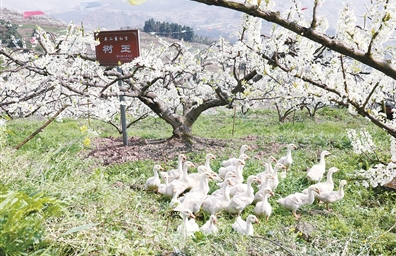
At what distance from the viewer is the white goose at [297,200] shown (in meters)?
5.25

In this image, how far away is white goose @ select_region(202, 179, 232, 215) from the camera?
16.9 ft

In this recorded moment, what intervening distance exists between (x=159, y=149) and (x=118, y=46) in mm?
2400

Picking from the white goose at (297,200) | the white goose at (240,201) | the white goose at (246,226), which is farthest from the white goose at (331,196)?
the white goose at (246,226)

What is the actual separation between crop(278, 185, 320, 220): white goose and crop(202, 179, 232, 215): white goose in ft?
2.86

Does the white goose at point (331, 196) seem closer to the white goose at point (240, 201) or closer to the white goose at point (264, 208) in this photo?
the white goose at point (264, 208)

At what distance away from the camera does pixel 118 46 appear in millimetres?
7445

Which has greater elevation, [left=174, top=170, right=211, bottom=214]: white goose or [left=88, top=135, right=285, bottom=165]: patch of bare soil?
[left=174, top=170, right=211, bottom=214]: white goose

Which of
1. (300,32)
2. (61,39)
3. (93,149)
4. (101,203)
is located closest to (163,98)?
(93,149)

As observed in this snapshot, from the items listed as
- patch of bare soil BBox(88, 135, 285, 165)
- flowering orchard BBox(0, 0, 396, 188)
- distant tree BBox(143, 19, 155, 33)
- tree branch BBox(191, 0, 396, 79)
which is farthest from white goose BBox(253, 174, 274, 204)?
distant tree BBox(143, 19, 155, 33)

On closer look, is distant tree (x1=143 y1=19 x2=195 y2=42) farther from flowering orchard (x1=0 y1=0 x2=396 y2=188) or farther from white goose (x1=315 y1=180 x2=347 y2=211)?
white goose (x1=315 y1=180 x2=347 y2=211)

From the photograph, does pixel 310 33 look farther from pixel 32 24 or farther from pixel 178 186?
pixel 32 24

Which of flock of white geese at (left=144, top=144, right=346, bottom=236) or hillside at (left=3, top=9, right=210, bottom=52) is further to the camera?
hillside at (left=3, top=9, right=210, bottom=52)

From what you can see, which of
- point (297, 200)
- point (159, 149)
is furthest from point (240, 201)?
point (159, 149)

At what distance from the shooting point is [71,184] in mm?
3580
